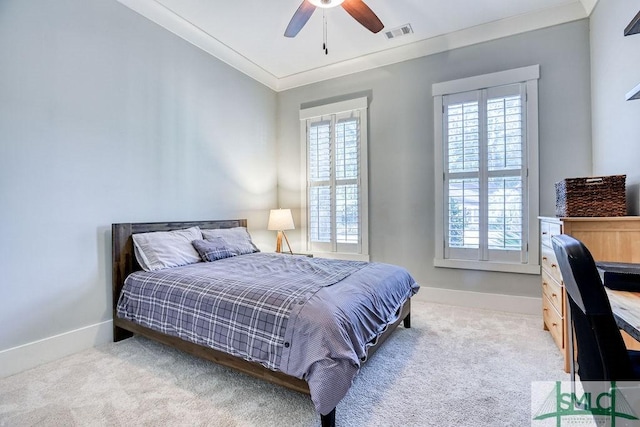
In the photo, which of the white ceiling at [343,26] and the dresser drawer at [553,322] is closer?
the dresser drawer at [553,322]

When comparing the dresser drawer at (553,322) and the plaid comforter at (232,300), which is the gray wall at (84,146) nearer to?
the plaid comforter at (232,300)

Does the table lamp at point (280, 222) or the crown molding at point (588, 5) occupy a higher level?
the crown molding at point (588, 5)

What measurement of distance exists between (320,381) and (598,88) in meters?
3.54

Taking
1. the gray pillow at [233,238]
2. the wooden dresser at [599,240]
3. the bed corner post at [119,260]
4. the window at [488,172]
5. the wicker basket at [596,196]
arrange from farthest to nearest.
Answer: the gray pillow at [233,238] → the window at [488,172] → the bed corner post at [119,260] → the wicker basket at [596,196] → the wooden dresser at [599,240]

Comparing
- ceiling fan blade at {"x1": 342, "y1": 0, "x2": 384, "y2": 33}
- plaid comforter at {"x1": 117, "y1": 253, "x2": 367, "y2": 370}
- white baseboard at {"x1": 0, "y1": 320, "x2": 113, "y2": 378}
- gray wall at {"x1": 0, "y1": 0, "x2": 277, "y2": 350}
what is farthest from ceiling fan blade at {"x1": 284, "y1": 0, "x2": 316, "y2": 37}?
Answer: white baseboard at {"x1": 0, "y1": 320, "x2": 113, "y2": 378}

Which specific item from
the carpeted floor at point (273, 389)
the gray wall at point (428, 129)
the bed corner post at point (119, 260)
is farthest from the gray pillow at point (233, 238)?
the gray wall at point (428, 129)

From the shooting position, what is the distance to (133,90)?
2.86m

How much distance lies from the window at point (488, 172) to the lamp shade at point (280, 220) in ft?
6.44

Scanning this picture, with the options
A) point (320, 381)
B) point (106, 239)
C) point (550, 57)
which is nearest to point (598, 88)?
point (550, 57)

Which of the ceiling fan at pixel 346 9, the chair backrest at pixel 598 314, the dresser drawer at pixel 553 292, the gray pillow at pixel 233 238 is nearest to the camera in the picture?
the chair backrest at pixel 598 314

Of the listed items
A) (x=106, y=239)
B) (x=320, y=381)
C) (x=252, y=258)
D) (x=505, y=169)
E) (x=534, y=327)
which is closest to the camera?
(x=320, y=381)

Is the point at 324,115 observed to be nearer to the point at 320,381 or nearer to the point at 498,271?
the point at 498,271

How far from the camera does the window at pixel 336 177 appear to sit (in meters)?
4.09

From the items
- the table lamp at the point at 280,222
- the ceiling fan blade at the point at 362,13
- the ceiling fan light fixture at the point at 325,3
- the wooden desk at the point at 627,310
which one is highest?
the ceiling fan light fixture at the point at 325,3
